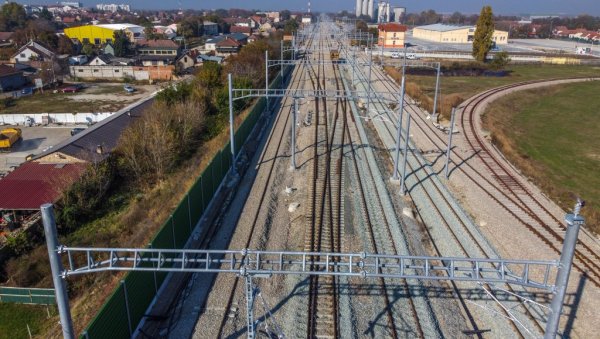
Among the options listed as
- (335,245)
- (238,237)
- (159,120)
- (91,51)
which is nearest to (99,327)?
(238,237)

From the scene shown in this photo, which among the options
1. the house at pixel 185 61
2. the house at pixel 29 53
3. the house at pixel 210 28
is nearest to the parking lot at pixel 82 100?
the house at pixel 185 61

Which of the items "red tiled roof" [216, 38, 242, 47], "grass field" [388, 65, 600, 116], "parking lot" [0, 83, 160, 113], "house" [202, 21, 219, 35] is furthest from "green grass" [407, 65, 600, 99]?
"house" [202, 21, 219, 35]

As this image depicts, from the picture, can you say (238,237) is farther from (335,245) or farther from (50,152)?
(50,152)

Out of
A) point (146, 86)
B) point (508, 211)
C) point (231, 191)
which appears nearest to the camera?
point (508, 211)

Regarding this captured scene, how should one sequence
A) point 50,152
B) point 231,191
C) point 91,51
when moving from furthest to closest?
point 91,51, point 50,152, point 231,191

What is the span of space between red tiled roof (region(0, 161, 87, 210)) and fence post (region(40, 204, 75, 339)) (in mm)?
10763

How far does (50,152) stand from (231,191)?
8.62 meters

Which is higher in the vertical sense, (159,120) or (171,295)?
(159,120)

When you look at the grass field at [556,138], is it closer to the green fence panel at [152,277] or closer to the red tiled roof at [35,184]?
the green fence panel at [152,277]

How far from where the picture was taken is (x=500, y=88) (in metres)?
44.2

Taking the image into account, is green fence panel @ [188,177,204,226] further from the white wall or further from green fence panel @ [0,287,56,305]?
the white wall

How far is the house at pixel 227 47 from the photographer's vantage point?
69.8m

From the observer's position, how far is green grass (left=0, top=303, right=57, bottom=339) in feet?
36.8

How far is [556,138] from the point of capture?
28.5 meters
